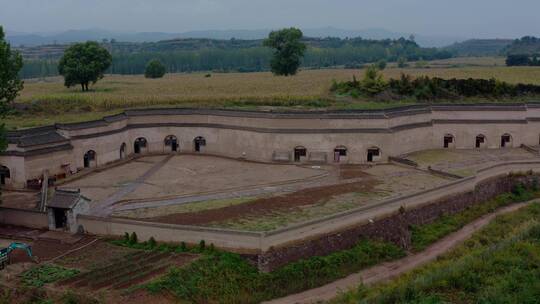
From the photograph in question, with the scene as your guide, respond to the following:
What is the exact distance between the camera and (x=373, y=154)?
1307 inches

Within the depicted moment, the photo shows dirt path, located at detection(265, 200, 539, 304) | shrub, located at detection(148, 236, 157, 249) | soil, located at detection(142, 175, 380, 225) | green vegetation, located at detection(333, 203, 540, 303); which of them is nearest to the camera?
green vegetation, located at detection(333, 203, 540, 303)

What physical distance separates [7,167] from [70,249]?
945cm

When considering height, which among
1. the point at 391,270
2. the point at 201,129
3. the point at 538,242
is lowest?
the point at 391,270

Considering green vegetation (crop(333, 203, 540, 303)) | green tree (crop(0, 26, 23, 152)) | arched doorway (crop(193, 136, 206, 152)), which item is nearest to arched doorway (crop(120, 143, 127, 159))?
arched doorway (crop(193, 136, 206, 152))

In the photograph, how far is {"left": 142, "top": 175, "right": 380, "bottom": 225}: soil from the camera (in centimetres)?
2322

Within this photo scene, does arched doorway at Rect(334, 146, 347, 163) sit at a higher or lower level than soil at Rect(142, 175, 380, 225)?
higher

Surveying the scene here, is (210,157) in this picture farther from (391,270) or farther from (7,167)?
(391,270)

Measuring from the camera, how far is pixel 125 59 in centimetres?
10362

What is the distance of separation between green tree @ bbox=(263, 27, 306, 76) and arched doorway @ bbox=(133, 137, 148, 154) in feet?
72.6

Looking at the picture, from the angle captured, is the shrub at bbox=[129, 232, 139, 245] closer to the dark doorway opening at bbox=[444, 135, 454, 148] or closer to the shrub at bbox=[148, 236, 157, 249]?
the shrub at bbox=[148, 236, 157, 249]

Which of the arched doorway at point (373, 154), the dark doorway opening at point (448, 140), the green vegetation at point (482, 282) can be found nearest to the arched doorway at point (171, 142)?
the arched doorway at point (373, 154)

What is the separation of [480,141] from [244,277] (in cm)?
2276

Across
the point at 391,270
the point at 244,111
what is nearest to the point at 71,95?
the point at 244,111

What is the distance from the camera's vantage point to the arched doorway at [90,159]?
3192cm
